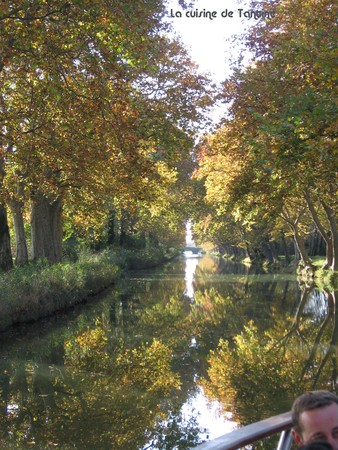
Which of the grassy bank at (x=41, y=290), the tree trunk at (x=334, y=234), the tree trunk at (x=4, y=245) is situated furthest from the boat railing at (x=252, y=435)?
the tree trunk at (x=334, y=234)

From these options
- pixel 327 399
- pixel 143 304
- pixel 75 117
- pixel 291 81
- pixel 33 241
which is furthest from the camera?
pixel 33 241

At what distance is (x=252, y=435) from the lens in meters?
2.17

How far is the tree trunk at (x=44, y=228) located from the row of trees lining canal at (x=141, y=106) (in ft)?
0.23

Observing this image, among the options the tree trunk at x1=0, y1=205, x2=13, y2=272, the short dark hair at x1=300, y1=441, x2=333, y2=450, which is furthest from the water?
the short dark hair at x1=300, y1=441, x2=333, y2=450

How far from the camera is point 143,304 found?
79.4ft

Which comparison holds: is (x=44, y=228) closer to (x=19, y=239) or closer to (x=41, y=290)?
(x=19, y=239)

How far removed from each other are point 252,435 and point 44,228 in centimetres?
2502

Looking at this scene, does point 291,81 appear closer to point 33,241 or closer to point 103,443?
point 103,443

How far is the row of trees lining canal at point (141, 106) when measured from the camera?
11.2 metres

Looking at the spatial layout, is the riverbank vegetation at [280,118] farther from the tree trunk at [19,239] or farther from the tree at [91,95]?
the tree trunk at [19,239]

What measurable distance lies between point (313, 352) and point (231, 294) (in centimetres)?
1525

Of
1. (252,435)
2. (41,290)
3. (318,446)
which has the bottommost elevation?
(41,290)

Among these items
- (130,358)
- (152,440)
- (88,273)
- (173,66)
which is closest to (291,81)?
(173,66)

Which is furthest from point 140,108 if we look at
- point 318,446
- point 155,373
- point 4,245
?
point 318,446
